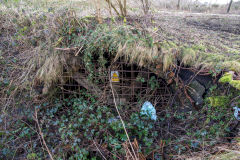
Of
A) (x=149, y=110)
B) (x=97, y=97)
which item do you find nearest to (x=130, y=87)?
(x=149, y=110)

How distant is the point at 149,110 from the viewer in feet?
10.0

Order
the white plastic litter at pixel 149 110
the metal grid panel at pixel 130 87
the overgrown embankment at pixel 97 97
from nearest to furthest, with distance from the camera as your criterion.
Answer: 1. the overgrown embankment at pixel 97 97
2. the white plastic litter at pixel 149 110
3. the metal grid panel at pixel 130 87

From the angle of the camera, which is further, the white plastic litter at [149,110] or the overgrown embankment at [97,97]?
the white plastic litter at [149,110]

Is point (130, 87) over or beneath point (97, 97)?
over

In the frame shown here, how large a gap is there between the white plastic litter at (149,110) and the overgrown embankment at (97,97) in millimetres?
130

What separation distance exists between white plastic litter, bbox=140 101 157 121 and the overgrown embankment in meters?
0.13

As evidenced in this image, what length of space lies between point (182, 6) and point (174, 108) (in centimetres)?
695

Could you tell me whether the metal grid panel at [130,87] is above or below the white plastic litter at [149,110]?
above

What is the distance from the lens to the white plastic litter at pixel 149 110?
9.70 ft

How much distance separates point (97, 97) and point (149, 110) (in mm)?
1136

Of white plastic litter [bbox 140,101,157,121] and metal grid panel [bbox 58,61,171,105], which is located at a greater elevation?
metal grid panel [bbox 58,61,171,105]

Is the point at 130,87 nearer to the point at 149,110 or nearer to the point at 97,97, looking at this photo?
→ the point at 149,110

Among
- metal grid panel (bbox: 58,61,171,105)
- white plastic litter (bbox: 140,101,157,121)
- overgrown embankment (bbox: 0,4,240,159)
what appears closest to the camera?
overgrown embankment (bbox: 0,4,240,159)

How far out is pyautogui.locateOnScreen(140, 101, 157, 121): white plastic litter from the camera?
9.70ft
